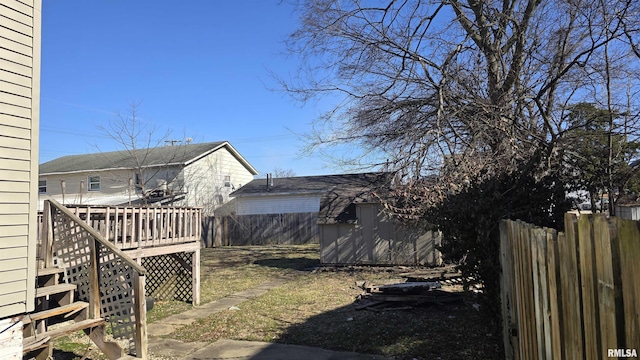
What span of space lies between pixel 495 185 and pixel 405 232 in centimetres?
944

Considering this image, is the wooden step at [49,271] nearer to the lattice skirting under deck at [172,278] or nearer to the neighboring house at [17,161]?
the neighboring house at [17,161]

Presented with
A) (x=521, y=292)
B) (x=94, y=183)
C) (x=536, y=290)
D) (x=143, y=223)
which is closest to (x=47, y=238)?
(x=143, y=223)

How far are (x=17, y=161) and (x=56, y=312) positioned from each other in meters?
1.93

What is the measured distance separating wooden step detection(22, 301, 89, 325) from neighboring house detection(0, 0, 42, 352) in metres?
0.16

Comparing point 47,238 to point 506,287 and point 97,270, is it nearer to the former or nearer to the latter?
point 97,270

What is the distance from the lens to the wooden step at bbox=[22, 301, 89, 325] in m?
4.92

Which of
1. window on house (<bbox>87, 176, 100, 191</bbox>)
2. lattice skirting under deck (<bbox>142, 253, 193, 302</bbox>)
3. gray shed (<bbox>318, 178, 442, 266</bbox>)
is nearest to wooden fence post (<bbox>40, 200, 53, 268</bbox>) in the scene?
lattice skirting under deck (<bbox>142, 253, 193, 302</bbox>)

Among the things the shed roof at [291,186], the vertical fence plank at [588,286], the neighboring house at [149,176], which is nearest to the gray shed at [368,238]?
the shed roof at [291,186]

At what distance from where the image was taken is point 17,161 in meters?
4.83

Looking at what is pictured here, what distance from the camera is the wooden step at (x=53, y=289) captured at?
543 cm

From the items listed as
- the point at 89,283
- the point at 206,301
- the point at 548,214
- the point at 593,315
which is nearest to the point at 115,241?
the point at 89,283

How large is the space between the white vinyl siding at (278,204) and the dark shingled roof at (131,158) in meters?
4.41

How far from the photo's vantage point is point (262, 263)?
16.4 m

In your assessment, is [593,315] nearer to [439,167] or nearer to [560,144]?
[560,144]
